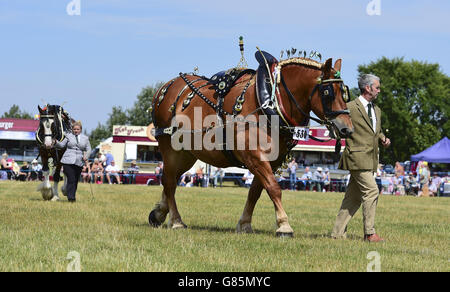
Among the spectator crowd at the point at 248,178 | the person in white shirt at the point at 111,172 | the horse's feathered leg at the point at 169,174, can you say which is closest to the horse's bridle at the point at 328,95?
the horse's feathered leg at the point at 169,174

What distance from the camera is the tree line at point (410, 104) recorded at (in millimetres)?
61000

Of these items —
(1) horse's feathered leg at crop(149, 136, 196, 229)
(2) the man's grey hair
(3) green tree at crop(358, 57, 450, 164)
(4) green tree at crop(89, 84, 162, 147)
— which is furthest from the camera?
(4) green tree at crop(89, 84, 162, 147)

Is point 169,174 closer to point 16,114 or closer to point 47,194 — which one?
point 47,194

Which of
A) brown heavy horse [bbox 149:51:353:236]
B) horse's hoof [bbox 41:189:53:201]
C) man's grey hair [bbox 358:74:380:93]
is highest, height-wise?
man's grey hair [bbox 358:74:380:93]

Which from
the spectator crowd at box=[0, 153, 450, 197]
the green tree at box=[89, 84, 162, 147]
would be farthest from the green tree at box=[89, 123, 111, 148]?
the spectator crowd at box=[0, 153, 450, 197]

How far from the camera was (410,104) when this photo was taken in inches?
2448

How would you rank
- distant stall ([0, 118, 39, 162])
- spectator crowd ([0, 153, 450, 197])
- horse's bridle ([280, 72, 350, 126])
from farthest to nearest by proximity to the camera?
A: distant stall ([0, 118, 39, 162]), spectator crowd ([0, 153, 450, 197]), horse's bridle ([280, 72, 350, 126])

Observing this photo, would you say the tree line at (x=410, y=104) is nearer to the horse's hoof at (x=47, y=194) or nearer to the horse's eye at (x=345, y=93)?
the horse's hoof at (x=47, y=194)

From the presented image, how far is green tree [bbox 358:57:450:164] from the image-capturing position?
6097cm

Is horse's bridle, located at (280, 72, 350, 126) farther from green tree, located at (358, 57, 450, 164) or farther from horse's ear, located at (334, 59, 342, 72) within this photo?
green tree, located at (358, 57, 450, 164)

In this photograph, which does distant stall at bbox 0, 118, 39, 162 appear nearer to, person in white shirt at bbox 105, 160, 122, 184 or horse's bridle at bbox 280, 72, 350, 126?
person in white shirt at bbox 105, 160, 122, 184

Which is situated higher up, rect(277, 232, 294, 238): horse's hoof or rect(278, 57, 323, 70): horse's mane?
rect(278, 57, 323, 70): horse's mane

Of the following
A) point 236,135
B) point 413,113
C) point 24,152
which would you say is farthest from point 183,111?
point 413,113

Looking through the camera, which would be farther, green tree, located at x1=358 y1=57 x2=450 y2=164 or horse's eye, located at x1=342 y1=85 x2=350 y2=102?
green tree, located at x1=358 y1=57 x2=450 y2=164
